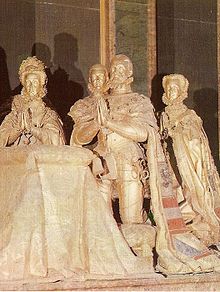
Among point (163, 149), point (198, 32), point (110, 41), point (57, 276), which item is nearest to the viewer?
point (57, 276)

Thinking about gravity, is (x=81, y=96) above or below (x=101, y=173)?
above

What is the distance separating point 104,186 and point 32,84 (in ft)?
4.01

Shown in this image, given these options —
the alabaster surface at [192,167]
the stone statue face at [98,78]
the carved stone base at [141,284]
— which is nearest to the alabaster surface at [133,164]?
the stone statue face at [98,78]

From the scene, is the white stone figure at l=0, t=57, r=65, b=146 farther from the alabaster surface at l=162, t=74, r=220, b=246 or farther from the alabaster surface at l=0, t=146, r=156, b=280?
the alabaster surface at l=162, t=74, r=220, b=246

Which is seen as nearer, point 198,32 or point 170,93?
point 170,93

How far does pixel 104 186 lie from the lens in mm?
8656

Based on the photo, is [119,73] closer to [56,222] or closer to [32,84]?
[32,84]

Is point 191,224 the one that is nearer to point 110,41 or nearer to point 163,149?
point 163,149

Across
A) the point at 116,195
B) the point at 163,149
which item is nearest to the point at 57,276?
the point at 116,195

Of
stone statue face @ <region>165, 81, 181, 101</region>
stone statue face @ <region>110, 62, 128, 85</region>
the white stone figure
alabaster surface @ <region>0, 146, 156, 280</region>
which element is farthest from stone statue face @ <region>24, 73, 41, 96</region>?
stone statue face @ <region>165, 81, 181, 101</region>

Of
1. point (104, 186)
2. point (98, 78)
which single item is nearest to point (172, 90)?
point (98, 78)

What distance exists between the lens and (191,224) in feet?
30.3

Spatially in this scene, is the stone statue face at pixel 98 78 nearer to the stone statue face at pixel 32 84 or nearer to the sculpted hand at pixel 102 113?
the sculpted hand at pixel 102 113

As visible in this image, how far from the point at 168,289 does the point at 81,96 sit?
3566 millimetres
